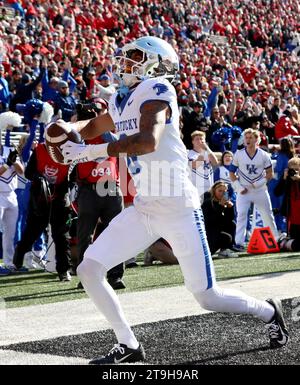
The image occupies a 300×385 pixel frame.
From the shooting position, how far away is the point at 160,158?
4.59m

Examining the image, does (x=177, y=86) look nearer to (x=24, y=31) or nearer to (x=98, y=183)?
(x=24, y=31)

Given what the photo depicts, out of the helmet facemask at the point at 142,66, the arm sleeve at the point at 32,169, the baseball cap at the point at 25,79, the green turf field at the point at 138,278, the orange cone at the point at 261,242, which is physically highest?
the baseball cap at the point at 25,79

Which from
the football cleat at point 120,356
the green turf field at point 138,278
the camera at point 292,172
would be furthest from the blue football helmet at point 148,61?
the camera at point 292,172

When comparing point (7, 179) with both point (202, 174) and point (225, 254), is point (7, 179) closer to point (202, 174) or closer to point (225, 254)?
point (225, 254)

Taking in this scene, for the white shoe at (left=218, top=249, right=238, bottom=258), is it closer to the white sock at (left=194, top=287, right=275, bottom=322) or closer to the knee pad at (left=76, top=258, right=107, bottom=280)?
the white sock at (left=194, top=287, right=275, bottom=322)

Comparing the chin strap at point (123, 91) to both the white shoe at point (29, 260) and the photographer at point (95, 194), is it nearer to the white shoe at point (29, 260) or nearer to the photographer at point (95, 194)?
the photographer at point (95, 194)

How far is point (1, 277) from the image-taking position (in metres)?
8.97

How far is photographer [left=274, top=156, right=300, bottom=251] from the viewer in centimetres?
1134

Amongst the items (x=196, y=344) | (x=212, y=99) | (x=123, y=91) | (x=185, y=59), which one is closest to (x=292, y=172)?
(x=212, y=99)

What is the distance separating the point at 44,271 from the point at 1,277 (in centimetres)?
68

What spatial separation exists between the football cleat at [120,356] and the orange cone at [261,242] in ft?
22.1

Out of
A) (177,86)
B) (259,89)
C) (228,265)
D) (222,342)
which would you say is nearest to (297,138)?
(177,86)

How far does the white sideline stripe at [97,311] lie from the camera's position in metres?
5.56

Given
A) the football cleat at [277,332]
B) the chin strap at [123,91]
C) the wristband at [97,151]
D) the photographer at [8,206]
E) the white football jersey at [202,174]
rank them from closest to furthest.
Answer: the wristband at [97,151] → the chin strap at [123,91] → the football cleat at [277,332] → the photographer at [8,206] → the white football jersey at [202,174]
